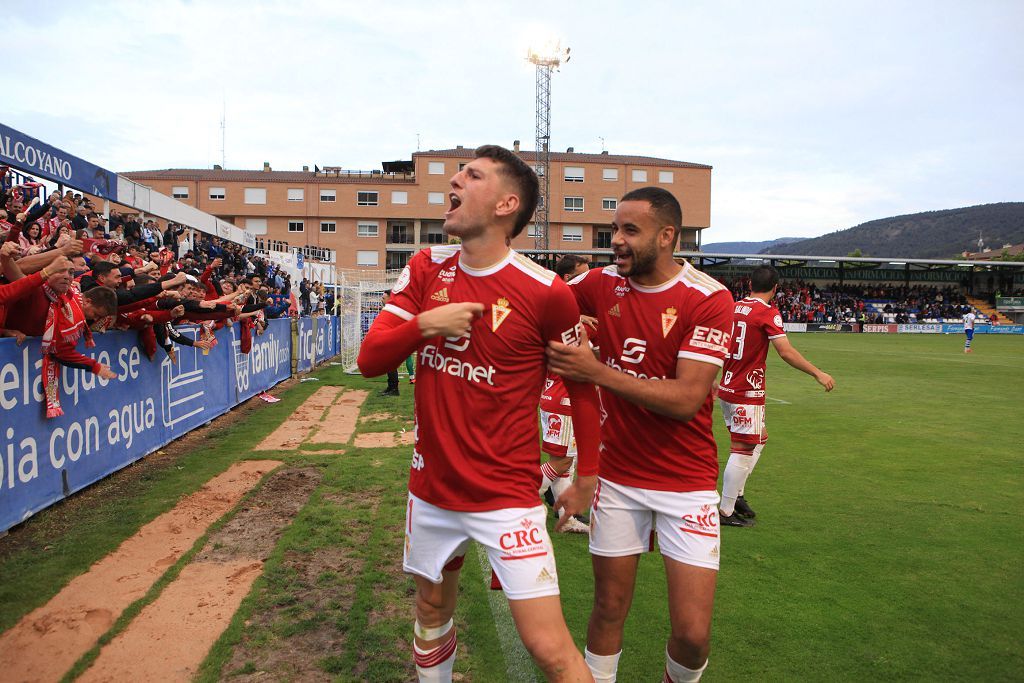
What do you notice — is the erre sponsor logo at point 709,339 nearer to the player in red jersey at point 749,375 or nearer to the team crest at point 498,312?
the team crest at point 498,312

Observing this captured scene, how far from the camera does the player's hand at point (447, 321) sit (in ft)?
7.81

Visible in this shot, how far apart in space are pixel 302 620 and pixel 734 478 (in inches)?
164

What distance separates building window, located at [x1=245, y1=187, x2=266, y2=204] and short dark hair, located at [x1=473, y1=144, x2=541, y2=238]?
66005mm

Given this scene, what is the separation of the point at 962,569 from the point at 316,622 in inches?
205

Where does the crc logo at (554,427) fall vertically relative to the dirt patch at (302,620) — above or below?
above

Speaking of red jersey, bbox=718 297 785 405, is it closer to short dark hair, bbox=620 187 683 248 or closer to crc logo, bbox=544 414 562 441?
crc logo, bbox=544 414 562 441

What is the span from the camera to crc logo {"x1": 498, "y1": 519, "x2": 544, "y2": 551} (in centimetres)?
256

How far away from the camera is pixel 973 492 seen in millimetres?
7840

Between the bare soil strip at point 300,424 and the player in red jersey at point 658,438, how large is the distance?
7576 mm

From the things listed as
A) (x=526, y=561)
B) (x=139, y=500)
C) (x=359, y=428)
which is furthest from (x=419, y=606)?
(x=359, y=428)

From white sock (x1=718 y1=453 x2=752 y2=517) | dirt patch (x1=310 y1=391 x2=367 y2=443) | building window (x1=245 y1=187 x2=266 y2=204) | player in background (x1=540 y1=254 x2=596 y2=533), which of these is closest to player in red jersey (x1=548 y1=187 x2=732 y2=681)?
player in background (x1=540 y1=254 x2=596 y2=533)

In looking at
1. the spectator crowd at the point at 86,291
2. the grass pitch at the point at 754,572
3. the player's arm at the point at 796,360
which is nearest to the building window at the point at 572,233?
the spectator crowd at the point at 86,291

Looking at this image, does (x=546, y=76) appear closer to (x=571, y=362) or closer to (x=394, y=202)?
(x=394, y=202)

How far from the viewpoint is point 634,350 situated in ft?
10.8
